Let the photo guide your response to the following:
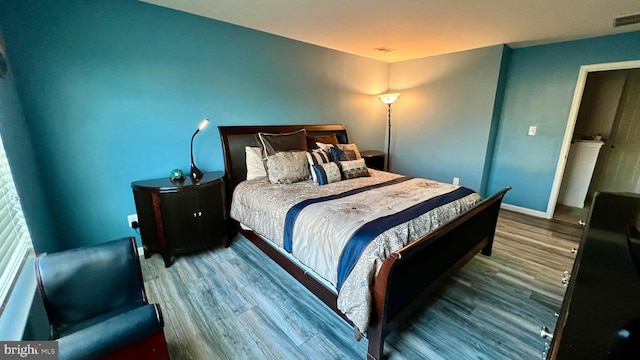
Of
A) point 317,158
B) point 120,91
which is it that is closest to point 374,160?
point 317,158

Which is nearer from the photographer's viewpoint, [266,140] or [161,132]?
[161,132]

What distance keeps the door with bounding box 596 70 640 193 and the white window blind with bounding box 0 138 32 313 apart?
7.04 m

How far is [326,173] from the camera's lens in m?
2.63

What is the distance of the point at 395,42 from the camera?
3.27 m

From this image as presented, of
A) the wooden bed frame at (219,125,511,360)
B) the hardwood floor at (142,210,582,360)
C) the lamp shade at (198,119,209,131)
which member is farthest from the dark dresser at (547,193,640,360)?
the lamp shade at (198,119,209,131)

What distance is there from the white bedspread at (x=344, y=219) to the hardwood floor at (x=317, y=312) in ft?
1.25

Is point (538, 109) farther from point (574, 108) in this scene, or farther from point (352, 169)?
point (352, 169)

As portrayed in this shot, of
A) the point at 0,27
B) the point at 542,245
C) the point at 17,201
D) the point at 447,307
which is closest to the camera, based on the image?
the point at 17,201

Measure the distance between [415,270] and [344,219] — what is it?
0.54 m

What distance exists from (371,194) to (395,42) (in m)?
2.27

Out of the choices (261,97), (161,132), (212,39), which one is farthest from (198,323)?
(212,39)

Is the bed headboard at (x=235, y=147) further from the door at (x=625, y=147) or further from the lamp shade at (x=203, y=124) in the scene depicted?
the door at (x=625, y=147)

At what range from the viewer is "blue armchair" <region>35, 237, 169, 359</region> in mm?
873

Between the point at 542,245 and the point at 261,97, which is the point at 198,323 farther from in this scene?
the point at 542,245
